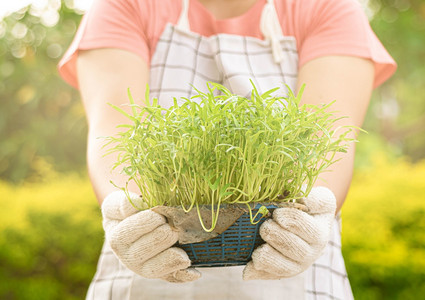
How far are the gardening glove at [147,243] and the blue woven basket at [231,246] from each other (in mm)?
25

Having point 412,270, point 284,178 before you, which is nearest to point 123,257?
point 284,178

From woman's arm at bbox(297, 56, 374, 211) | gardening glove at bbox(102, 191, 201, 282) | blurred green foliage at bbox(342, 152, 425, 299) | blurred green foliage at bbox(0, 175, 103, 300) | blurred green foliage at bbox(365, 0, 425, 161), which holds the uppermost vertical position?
woman's arm at bbox(297, 56, 374, 211)

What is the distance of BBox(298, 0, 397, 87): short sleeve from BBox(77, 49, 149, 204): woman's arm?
485mm

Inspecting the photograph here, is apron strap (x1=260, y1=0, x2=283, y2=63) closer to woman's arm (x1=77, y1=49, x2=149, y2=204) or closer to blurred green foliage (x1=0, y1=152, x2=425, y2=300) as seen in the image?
woman's arm (x1=77, y1=49, x2=149, y2=204)

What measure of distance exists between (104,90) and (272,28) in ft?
1.74

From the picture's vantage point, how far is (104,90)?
1.41 m

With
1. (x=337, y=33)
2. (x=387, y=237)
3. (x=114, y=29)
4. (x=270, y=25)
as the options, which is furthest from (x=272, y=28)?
(x=387, y=237)

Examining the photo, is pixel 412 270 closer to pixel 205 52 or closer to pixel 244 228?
pixel 205 52

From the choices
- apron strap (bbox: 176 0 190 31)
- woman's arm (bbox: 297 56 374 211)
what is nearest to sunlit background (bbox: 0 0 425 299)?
woman's arm (bbox: 297 56 374 211)

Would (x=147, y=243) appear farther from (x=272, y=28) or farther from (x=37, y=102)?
(x=37, y=102)

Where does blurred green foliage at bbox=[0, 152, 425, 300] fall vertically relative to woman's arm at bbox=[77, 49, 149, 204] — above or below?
below

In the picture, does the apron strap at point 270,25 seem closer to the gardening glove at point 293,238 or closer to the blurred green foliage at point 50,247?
the gardening glove at point 293,238

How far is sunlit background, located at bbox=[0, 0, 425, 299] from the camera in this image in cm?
280

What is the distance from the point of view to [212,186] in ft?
3.00
